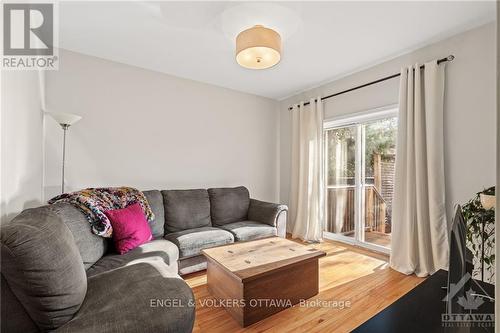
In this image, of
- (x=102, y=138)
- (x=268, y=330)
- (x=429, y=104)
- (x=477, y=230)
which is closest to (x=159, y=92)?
(x=102, y=138)

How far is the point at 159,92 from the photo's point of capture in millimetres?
3260

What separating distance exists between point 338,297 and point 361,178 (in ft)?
6.23

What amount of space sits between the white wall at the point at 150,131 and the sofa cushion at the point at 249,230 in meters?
0.90

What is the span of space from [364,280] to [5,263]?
2.72 metres

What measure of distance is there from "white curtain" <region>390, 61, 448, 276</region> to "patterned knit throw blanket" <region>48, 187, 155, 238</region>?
9.41 feet

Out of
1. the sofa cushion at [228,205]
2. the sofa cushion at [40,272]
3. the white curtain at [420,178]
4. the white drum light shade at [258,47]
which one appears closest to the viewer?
the sofa cushion at [40,272]

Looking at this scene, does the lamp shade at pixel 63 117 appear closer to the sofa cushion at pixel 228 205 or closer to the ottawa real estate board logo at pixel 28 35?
the ottawa real estate board logo at pixel 28 35

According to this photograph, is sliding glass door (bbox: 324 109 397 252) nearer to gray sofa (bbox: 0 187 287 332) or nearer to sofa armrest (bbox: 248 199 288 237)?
sofa armrest (bbox: 248 199 288 237)

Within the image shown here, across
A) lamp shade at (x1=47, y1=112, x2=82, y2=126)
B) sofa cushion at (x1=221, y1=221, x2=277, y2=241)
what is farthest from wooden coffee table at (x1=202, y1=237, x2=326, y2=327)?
lamp shade at (x1=47, y1=112, x2=82, y2=126)

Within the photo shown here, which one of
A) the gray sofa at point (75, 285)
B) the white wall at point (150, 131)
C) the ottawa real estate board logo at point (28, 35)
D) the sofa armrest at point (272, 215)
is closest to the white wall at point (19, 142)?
the ottawa real estate board logo at point (28, 35)

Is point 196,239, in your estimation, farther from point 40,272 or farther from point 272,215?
point 40,272

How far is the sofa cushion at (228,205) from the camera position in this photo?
333 centimetres

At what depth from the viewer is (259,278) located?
5.70 feet

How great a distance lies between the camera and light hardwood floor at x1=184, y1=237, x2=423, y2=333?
67.1 inches
